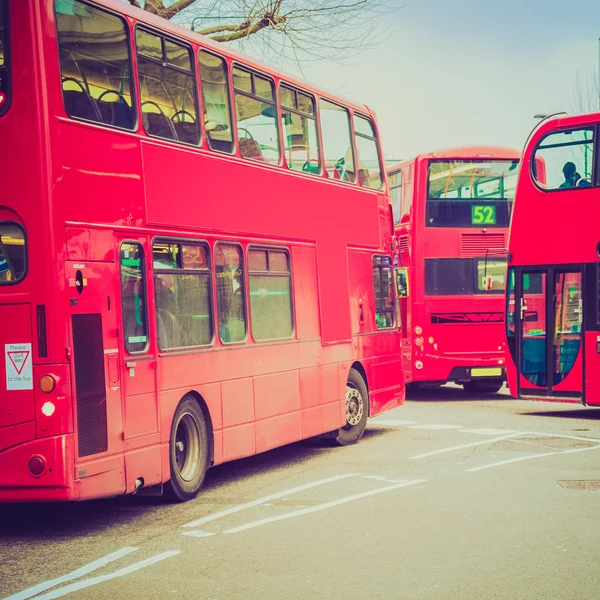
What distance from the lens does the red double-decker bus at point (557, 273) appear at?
17672 millimetres

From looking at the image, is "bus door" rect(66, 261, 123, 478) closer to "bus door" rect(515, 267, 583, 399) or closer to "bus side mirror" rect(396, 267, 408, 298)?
"bus side mirror" rect(396, 267, 408, 298)

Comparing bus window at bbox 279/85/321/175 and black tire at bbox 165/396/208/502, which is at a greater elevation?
bus window at bbox 279/85/321/175

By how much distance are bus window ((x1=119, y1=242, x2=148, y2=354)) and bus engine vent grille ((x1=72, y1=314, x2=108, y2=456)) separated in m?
0.49

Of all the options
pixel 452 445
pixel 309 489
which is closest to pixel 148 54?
pixel 309 489

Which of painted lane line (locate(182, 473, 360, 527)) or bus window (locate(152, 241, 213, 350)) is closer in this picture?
painted lane line (locate(182, 473, 360, 527))

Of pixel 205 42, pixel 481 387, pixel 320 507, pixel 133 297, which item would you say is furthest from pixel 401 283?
pixel 481 387

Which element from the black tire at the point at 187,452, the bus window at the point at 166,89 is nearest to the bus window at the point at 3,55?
the bus window at the point at 166,89

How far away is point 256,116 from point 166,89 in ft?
6.60

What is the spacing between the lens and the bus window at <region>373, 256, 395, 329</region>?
1611cm

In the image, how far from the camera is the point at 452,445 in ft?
47.4

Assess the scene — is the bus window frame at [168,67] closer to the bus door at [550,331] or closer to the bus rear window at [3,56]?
the bus rear window at [3,56]

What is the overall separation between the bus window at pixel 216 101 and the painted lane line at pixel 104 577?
478 cm

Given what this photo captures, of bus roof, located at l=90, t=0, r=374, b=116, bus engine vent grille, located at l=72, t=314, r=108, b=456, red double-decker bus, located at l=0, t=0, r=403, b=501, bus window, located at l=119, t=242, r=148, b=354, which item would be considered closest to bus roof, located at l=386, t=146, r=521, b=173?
bus roof, located at l=90, t=0, r=374, b=116

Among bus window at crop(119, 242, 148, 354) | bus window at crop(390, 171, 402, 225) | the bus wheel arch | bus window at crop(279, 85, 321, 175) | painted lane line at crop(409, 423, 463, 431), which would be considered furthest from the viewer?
bus window at crop(390, 171, 402, 225)
